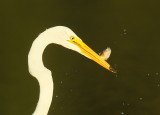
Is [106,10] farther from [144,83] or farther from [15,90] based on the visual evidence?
[15,90]

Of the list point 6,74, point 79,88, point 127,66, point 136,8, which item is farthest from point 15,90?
point 136,8

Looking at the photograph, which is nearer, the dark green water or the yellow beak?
the yellow beak

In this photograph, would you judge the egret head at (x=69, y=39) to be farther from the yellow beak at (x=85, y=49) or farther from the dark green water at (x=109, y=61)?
the dark green water at (x=109, y=61)

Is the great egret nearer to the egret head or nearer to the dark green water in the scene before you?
the egret head

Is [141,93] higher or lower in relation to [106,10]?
lower

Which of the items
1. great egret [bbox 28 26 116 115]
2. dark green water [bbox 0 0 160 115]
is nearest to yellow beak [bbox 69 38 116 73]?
great egret [bbox 28 26 116 115]

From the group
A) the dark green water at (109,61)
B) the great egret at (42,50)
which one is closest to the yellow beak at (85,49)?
the great egret at (42,50)
